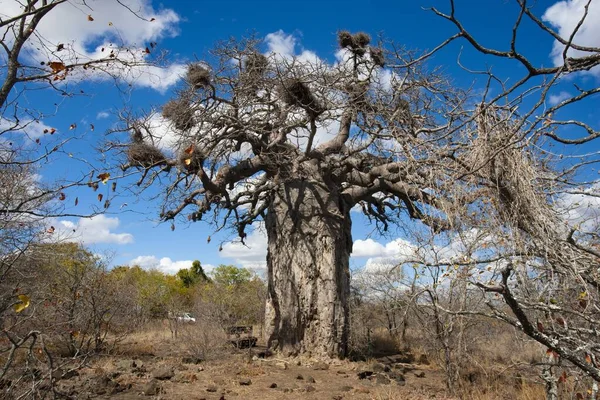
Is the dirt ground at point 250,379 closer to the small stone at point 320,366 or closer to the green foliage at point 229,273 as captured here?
the small stone at point 320,366

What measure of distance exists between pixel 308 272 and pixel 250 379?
8.41 feet

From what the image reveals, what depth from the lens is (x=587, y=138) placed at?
2.17 metres

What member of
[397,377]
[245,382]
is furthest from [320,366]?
[245,382]

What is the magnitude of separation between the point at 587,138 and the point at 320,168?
7313 millimetres

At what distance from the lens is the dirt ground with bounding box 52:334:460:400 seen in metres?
6.11

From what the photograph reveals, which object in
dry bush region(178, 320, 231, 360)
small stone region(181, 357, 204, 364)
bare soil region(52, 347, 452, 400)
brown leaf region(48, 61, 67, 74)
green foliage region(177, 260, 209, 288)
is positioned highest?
Result: brown leaf region(48, 61, 67, 74)

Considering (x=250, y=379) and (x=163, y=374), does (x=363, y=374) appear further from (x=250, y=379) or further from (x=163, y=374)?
(x=163, y=374)

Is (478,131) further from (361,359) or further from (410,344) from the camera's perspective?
(410,344)

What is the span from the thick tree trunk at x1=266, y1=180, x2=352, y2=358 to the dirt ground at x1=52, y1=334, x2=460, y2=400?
45cm

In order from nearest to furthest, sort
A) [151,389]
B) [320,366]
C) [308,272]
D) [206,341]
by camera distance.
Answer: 1. [151,389]
2. [320,366]
3. [308,272]
4. [206,341]

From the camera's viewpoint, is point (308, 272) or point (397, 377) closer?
point (397, 377)

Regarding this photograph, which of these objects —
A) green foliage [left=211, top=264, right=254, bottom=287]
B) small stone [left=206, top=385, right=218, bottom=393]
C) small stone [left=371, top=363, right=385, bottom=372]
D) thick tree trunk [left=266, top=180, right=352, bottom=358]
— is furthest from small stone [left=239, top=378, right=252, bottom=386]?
green foliage [left=211, top=264, right=254, bottom=287]

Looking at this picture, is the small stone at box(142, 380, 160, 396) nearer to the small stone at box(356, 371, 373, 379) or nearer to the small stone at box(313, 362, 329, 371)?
the small stone at box(313, 362, 329, 371)

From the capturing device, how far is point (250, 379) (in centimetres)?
698
